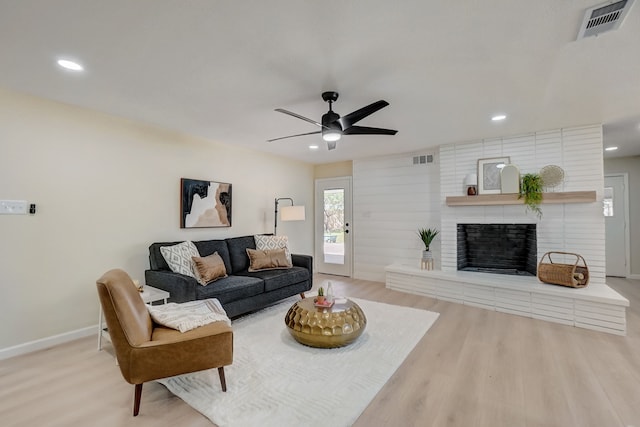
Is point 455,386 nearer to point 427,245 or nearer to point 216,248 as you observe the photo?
point 427,245

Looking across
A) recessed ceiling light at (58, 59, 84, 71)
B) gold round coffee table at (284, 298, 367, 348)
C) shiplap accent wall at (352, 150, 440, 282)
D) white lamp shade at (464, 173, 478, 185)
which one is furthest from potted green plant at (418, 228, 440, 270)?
recessed ceiling light at (58, 59, 84, 71)

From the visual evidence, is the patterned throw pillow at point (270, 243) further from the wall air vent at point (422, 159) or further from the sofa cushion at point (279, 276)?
the wall air vent at point (422, 159)

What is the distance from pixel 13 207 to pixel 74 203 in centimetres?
46

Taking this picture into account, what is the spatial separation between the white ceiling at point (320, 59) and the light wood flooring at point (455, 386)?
8.22 ft

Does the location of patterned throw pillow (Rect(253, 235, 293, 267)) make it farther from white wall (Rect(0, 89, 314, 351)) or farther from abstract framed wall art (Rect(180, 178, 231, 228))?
white wall (Rect(0, 89, 314, 351))

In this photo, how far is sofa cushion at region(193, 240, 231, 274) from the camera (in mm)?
3924

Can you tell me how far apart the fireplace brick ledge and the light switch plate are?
189 inches

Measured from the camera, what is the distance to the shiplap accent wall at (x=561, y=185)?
3770 mm

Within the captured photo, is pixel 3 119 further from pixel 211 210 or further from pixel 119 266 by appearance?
pixel 211 210

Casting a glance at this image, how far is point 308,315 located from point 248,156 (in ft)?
10.8

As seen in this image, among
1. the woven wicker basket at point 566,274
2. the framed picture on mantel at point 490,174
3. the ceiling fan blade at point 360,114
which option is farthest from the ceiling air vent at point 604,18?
the woven wicker basket at point 566,274

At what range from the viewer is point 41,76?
95.5 inches

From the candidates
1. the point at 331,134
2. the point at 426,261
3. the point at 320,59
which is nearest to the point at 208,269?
the point at 331,134

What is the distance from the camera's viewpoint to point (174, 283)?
10.2 ft
